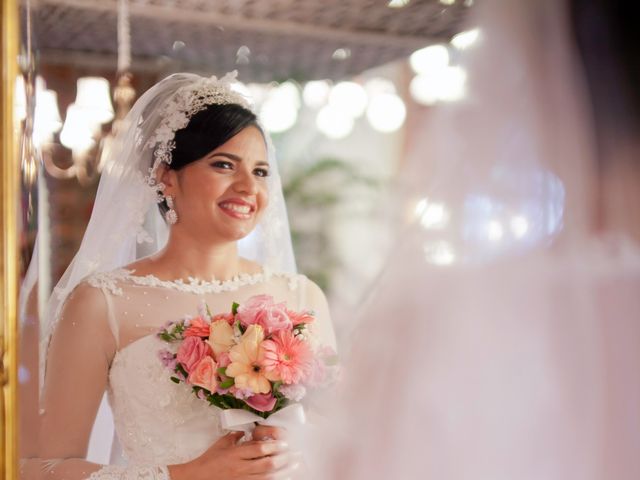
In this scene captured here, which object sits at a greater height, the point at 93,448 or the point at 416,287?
the point at 416,287

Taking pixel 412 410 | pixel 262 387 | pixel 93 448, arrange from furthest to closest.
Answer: pixel 93 448, pixel 262 387, pixel 412 410

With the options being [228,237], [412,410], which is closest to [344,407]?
[412,410]

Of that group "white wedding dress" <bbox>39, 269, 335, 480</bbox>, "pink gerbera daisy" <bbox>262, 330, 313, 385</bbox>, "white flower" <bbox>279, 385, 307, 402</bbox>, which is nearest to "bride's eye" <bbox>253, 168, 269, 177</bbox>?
"white wedding dress" <bbox>39, 269, 335, 480</bbox>

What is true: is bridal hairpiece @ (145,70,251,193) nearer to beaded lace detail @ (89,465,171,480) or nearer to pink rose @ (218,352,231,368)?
pink rose @ (218,352,231,368)

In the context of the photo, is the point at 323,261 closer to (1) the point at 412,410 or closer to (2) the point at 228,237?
(2) the point at 228,237

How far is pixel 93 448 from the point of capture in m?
1.77

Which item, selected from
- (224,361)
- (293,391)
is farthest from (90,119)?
(293,391)

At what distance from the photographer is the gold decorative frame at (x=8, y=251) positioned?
5.98 feet

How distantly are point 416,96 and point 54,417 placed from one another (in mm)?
1094

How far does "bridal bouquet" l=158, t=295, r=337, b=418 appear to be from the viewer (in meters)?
1.61

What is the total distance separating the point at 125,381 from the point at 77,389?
10cm

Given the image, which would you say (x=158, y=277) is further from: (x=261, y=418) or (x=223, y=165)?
(x=261, y=418)

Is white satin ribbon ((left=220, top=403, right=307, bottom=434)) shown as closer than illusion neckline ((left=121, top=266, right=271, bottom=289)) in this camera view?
Yes

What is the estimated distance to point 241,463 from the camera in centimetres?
174
